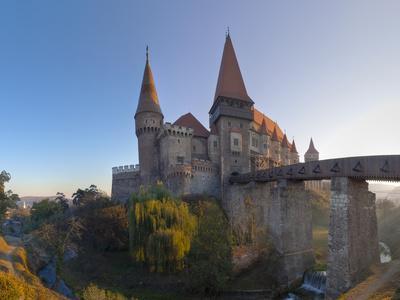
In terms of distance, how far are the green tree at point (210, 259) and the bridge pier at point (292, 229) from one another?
13.7ft

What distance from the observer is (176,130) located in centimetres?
3175

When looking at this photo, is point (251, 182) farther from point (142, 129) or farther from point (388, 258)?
point (142, 129)

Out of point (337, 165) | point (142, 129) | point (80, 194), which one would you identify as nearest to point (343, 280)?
point (337, 165)

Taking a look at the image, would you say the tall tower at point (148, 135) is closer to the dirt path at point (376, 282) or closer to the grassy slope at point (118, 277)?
the grassy slope at point (118, 277)

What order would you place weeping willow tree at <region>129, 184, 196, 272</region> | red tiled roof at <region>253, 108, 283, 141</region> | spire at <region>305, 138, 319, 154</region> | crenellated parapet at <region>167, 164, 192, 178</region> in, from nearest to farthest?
weeping willow tree at <region>129, 184, 196, 272</region> → crenellated parapet at <region>167, 164, 192, 178</region> → red tiled roof at <region>253, 108, 283, 141</region> → spire at <region>305, 138, 319, 154</region>

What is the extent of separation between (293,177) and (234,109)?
16.9 metres

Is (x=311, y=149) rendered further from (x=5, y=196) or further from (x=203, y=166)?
(x=5, y=196)

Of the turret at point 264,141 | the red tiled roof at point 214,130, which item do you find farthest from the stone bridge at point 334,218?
the turret at point 264,141

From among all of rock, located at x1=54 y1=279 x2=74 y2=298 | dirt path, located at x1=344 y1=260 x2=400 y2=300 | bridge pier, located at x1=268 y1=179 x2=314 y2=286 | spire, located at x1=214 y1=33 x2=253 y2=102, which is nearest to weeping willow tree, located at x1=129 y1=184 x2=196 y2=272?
rock, located at x1=54 y1=279 x2=74 y2=298

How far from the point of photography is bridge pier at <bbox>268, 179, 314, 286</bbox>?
1961cm

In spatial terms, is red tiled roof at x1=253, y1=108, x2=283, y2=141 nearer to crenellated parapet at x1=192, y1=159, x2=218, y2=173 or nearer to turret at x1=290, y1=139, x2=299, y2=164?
turret at x1=290, y1=139, x2=299, y2=164

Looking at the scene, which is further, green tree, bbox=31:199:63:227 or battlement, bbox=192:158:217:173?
green tree, bbox=31:199:63:227

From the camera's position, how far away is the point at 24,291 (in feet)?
37.6

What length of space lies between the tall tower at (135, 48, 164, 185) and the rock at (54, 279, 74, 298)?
51.2 feet
